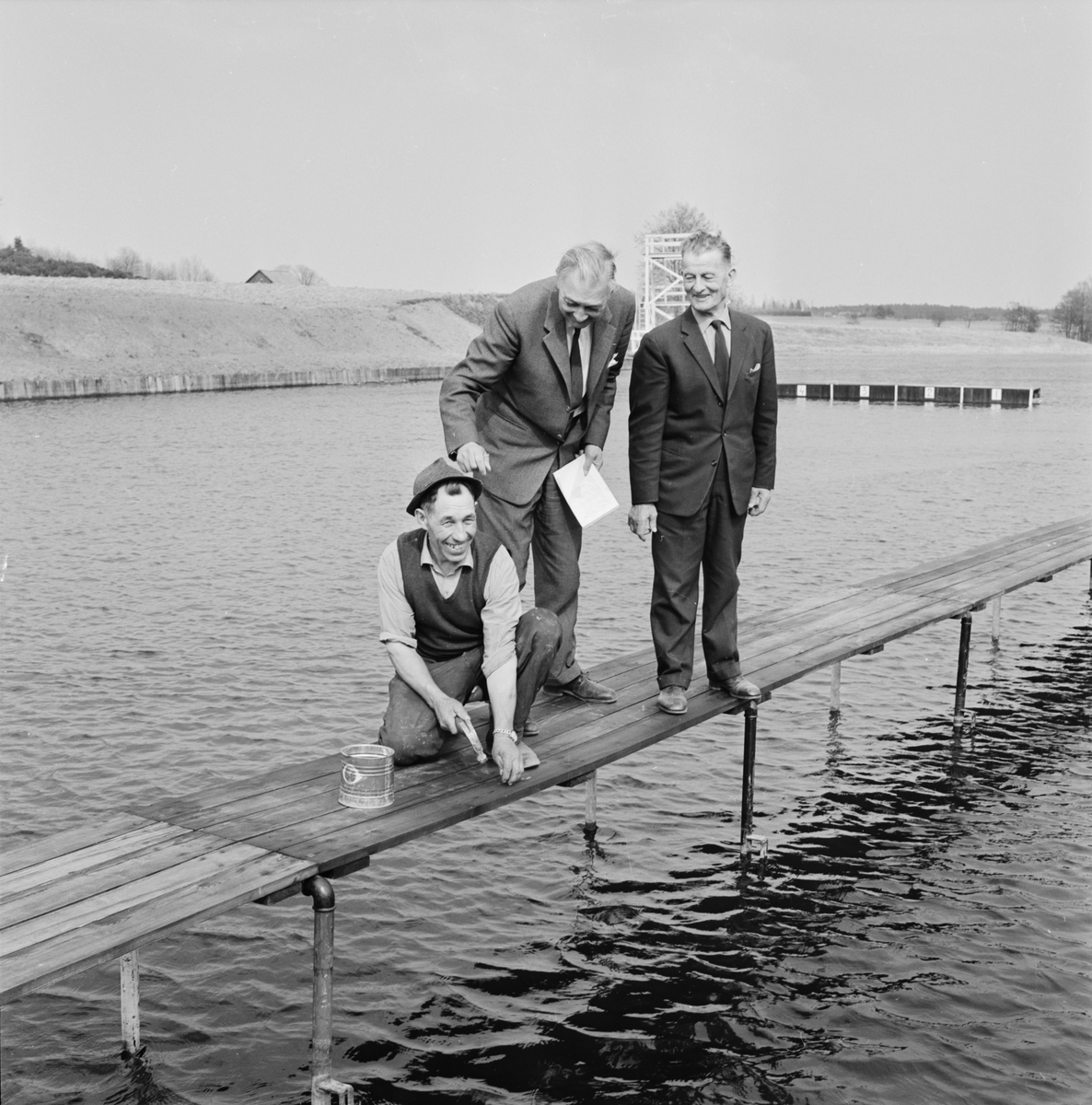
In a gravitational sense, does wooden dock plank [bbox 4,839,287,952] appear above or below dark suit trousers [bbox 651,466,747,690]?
below

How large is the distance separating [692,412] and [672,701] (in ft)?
5.01

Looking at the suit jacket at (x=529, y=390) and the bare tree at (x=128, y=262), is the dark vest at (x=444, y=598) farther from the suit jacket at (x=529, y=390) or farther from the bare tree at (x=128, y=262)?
the bare tree at (x=128, y=262)

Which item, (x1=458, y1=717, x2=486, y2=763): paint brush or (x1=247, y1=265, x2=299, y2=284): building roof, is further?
(x1=247, y1=265, x2=299, y2=284): building roof

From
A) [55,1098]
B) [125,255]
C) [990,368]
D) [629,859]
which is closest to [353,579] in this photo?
[629,859]

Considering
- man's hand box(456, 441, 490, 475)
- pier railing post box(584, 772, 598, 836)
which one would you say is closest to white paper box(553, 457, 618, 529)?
man's hand box(456, 441, 490, 475)

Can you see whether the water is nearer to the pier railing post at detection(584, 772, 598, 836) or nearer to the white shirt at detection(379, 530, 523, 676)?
the pier railing post at detection(584, 772, 598, 836)

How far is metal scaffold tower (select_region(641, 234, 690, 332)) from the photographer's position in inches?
3853

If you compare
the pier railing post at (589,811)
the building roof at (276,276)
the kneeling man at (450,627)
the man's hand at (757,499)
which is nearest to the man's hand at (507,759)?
the kneeling man at (450,627)

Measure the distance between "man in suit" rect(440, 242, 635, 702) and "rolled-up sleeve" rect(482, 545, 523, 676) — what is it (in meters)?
0.45

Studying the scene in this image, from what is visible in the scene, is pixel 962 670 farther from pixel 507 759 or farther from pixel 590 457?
pixel 507 759

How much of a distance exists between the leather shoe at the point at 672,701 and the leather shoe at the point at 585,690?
0.29 meters

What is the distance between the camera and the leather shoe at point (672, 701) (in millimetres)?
6961

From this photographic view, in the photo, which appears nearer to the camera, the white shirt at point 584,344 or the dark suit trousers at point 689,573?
the white shirt at point 584,344

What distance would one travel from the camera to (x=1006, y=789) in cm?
919
